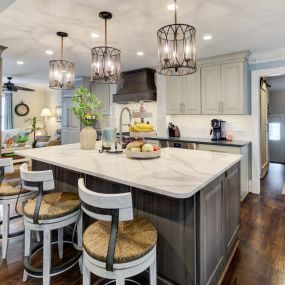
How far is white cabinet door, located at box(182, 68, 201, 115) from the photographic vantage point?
4.43 meters

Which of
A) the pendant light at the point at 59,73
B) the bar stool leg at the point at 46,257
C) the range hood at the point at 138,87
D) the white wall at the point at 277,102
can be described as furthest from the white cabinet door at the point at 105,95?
the white wall at the point at 277,102

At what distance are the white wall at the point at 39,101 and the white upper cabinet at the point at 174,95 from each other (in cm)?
547

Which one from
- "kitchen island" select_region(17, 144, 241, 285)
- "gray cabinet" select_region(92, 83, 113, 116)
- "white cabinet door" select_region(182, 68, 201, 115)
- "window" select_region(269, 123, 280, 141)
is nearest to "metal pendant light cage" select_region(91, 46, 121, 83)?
"kitchen island" select_region(17, 144, 241, 285)

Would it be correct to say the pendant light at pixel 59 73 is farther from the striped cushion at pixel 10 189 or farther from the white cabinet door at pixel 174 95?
the white cabinet door at pixel 174 95

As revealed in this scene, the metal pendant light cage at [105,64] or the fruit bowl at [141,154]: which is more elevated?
the metal pendant light cage at [105,64]

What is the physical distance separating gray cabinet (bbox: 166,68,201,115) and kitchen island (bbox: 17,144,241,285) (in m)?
2.58

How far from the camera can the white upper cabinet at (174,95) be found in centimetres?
469

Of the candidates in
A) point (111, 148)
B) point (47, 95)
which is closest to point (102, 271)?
point (111, 148)

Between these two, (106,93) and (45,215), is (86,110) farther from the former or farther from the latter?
(106,93)

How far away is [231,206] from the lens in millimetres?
2094

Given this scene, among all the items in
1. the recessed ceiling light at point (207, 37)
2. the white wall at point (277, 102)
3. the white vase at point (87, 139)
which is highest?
the recessed ceiling light at point (207, 37)

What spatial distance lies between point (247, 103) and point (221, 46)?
1.13 metres

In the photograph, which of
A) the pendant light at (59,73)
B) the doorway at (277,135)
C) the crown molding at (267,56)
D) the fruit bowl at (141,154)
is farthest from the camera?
the doorway at (277,135)

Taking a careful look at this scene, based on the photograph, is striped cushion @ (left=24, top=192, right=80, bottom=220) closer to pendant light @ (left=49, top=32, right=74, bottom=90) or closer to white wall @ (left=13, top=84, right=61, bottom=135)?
pendant light @ (left=49, top=32, right=74, bottom=90)
